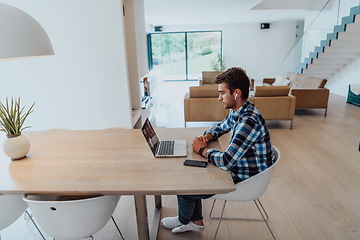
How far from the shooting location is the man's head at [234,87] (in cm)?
162

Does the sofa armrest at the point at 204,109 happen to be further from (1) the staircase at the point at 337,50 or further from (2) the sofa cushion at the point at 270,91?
(1) the staircase at the point at 337,50

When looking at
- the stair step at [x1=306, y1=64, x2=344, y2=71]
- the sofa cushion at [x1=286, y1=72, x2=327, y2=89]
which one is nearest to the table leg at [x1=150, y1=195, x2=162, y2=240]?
the sofa cushion at [x1=286, y1=72, x2=327, y2=89]

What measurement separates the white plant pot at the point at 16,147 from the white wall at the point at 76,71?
1636 mm

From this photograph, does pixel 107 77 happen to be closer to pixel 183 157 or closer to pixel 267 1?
pixel 183 157

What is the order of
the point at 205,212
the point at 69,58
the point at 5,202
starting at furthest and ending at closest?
the point at 69,58, the point at 205,212, the point at 5,202

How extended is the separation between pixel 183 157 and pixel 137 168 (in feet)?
1.01

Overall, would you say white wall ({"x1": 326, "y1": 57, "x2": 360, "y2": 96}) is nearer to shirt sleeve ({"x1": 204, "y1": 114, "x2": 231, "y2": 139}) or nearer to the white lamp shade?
shirt sleeve ({"x1": 204, "y1": 114, "x2": 231, "y2": 139})

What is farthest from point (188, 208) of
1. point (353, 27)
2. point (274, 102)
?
point (353, 27)

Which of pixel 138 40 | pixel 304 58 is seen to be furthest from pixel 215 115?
pixel 304 58

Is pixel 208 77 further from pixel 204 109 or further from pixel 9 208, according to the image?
pixel 9 208

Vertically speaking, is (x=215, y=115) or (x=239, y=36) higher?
(x=239, y=36)

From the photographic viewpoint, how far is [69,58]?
3154 mm

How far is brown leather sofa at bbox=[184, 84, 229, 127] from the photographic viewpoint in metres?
4.64

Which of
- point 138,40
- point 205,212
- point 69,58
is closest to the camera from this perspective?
point 205,212
